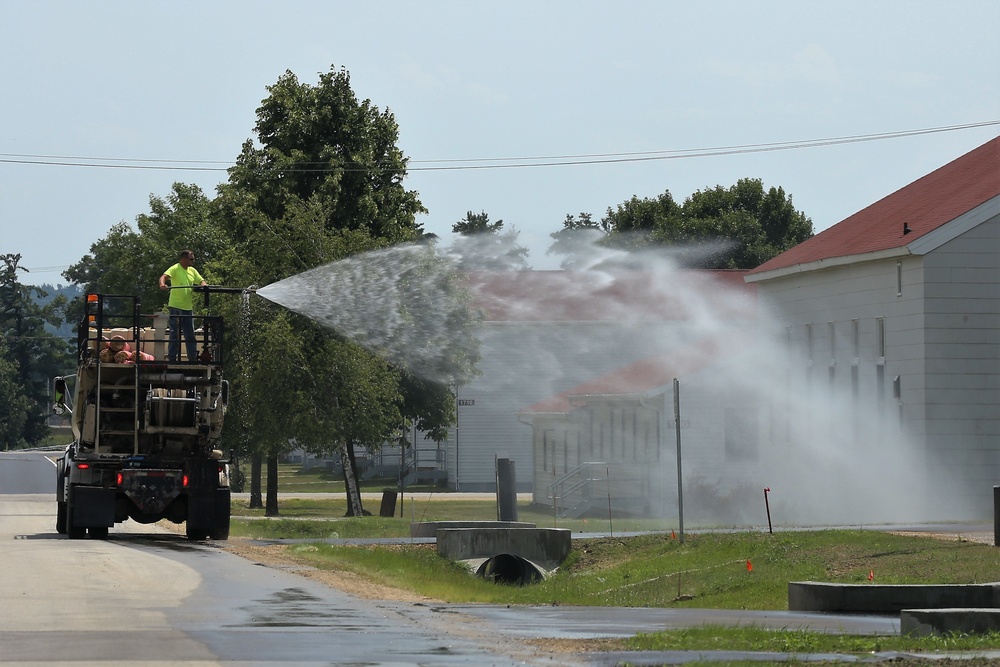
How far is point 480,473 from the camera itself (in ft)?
218

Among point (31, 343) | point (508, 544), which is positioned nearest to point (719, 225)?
point (508, 544)

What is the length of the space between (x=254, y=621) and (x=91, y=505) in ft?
40.4

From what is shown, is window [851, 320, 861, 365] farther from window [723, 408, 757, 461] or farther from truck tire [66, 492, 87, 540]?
truck tire [66, 492, 87, 540]

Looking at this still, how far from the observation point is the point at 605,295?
5612cm

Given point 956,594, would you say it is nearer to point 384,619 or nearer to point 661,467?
point 384,619

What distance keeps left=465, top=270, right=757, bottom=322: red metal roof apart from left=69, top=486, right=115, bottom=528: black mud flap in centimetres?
2396

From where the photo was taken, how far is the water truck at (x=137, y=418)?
83.9 ft

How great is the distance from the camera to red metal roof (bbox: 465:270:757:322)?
172 ft

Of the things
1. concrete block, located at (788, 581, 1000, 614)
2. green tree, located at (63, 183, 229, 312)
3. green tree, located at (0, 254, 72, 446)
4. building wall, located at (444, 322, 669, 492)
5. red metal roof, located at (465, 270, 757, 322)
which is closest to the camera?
concrete block, located at (788, 581, 1000, 614)

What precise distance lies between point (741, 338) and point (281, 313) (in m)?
14.1

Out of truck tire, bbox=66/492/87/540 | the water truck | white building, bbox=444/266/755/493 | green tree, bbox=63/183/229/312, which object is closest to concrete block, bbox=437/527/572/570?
the water truck

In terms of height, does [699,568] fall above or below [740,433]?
below

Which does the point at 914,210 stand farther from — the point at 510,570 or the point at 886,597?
the point at 886,597

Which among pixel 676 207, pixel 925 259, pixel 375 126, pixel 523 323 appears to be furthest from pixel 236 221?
pixel 676 207
